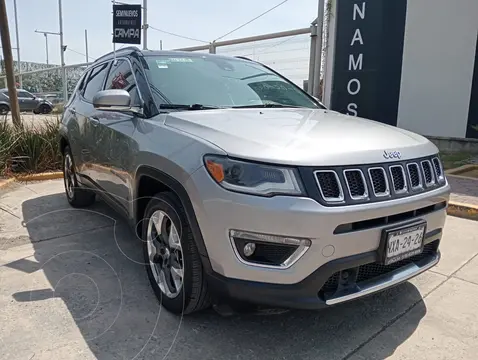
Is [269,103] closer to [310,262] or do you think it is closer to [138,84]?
[138,84]

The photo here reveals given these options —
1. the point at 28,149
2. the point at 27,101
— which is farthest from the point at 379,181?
the point at 27,101

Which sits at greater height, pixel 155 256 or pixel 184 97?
pixel 184 97

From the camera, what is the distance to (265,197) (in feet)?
6.82

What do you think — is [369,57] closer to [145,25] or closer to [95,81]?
[95,81]

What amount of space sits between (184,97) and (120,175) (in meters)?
0.79

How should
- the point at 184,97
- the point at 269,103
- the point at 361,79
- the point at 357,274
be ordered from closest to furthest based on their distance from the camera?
1. the point at 357,274
2. the point at 184,97
3. the point at 269,103
4. the point at 361,79

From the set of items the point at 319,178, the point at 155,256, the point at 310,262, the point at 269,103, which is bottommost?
the point at 155,256

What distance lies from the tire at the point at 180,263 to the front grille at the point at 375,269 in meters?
0.68

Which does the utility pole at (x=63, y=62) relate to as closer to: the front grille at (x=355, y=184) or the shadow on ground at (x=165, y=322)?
the shadow on ground at (x=165, y=322)

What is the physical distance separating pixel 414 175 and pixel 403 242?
1.41ft

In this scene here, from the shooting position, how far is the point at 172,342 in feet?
7.95

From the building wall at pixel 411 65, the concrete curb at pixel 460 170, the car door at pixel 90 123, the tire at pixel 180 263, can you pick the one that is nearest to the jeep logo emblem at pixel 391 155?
the tire at pixel 180 263

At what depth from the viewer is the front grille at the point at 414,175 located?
2.49m

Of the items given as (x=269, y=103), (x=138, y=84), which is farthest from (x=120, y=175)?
(x=269, y=103)
